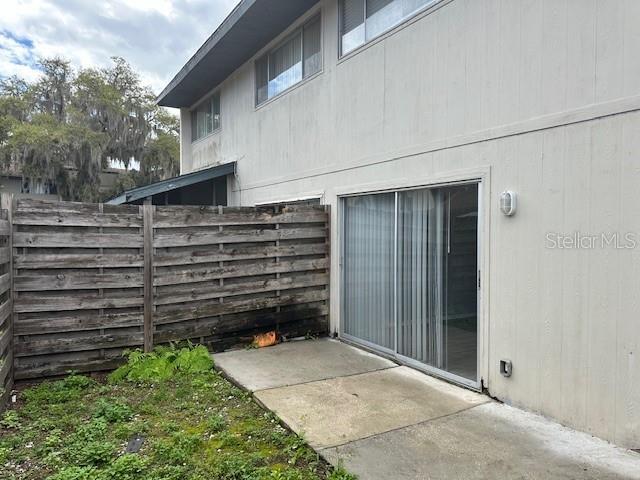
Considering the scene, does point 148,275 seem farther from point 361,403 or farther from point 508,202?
point 508,202

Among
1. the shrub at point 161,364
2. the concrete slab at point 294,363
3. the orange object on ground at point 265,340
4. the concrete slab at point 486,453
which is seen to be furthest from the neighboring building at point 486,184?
the shrub at point 161,364

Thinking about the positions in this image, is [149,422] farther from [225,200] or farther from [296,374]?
[225,200]

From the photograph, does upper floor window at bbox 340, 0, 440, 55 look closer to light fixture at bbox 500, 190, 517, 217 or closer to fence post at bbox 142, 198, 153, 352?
light fixture at bbox 500, 190, 517, 217

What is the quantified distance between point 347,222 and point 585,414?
3753mm

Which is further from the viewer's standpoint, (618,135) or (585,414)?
(585,414)

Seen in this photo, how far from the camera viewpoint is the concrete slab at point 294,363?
4766 mm

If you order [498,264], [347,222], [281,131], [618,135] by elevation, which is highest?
[281,131]

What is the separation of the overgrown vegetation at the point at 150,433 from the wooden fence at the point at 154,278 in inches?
19.5

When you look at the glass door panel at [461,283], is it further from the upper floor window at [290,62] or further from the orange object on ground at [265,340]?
the upper floor window at [290,62]

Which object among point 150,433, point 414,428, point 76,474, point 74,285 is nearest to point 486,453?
point 414,428

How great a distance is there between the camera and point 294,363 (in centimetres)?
530

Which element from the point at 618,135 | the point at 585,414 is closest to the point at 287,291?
the point at 585,414

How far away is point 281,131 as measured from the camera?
26.0ft

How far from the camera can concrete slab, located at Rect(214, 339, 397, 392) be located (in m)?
4.77
